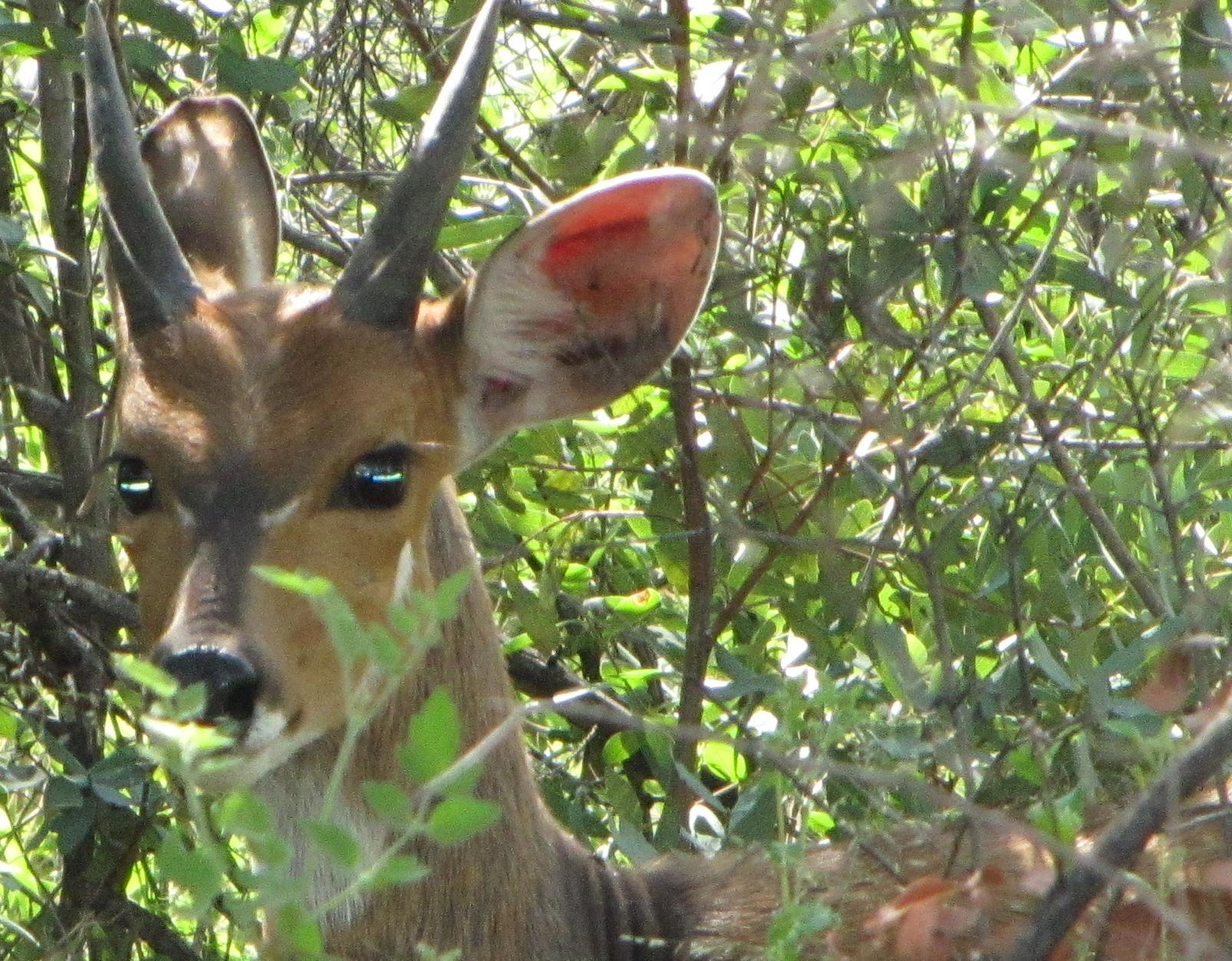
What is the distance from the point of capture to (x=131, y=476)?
394 cm

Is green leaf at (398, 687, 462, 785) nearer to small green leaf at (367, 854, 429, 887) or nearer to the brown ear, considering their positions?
small green leaf at (367, 854, 429, 887)

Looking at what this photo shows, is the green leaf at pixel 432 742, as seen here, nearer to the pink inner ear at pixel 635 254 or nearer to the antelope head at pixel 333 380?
the antelope head at pixel 333 380

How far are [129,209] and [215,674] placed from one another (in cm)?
117

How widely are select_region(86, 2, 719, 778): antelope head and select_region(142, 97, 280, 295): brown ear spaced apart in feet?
1.26

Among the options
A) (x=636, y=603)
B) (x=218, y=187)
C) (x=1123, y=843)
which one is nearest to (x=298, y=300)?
(x=218, y=187)

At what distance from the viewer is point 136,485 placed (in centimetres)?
391

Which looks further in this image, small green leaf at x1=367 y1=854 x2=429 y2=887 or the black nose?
the black nose

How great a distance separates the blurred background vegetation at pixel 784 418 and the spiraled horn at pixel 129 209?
0.54m

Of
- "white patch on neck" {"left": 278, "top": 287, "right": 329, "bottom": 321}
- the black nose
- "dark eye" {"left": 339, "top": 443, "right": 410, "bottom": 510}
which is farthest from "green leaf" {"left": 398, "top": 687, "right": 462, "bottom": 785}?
"white patch on neck" {"left": 278, "top": 287, "right": 329, "bottom": 321}

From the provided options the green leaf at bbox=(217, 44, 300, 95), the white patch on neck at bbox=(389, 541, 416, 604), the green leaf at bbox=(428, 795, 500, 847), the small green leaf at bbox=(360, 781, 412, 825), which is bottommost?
the white patch on neck at bbox=(389, 541, 416, 604)

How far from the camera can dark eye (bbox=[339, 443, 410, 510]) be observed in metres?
3.82

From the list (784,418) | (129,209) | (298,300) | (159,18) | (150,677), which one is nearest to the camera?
(150,677)

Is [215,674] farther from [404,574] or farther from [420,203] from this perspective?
[420,203]

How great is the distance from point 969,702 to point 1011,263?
1.09m
